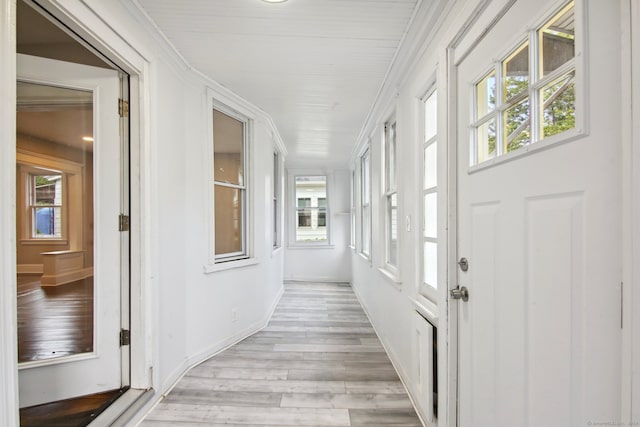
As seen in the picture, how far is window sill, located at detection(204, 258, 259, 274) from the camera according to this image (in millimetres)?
2622

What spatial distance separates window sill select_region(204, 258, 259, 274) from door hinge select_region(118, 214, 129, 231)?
83cm

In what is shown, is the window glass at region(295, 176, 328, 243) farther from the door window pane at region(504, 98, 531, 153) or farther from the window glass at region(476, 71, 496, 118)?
the door window pane at region(504, 98, 531, 153)

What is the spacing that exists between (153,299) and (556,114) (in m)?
2.19

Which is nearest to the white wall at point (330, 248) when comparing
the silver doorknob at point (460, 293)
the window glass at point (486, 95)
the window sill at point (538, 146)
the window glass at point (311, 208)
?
the window glass at point (311, 208)

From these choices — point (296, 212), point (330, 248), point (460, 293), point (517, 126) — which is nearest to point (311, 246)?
point (330, 248)

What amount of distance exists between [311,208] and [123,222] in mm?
4726

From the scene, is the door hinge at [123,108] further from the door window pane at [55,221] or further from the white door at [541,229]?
the white door at [541,229]

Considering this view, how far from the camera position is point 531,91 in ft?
3.18

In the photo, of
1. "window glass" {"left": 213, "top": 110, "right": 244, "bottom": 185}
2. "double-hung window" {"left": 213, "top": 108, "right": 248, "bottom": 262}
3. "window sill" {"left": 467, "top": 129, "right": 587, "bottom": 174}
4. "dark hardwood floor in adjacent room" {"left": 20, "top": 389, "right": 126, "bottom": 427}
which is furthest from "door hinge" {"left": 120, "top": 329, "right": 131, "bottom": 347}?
"window sill" {"left": 467, "top": 129, "right": 587, "bottom": 174}

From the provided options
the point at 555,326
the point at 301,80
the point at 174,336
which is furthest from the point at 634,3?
the point at 174,336

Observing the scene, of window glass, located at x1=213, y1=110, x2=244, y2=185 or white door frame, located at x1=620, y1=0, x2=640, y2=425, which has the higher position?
window glass, located at x1=213, y1=110, x2=244, y2=185

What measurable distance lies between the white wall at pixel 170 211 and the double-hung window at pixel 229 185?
200 millimetres

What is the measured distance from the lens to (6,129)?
0.99 m

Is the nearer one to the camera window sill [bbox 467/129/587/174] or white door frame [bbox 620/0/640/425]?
white door frame [bbox 620/0/640/425]
